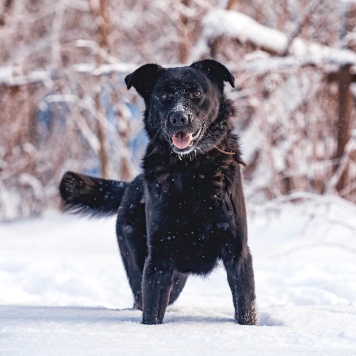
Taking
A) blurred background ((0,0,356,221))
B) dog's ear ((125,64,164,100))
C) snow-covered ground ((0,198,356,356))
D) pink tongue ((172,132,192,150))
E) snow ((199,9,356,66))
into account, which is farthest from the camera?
snow ((199,9,356,66))

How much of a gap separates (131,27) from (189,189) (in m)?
10.3

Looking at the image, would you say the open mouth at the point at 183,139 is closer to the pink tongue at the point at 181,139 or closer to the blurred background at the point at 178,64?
the pink tongue at the point at 181,139

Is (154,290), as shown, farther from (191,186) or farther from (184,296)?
(184,296)

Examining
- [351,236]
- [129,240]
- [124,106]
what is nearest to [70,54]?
[124,106]

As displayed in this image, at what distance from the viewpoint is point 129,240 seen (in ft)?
12.6

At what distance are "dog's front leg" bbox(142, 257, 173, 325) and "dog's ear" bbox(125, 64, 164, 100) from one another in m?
0.87

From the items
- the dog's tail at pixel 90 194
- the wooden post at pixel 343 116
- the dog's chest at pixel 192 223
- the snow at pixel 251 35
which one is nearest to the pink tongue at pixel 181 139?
the dog's chest at pixel 192 223

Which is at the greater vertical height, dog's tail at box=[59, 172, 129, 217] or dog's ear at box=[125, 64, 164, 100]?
dog's ear at box=[125, 64, 164, 100]

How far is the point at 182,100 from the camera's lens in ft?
11.0

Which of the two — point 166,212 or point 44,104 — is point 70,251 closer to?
point 166,212

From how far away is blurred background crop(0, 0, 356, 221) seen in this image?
27.6 feet

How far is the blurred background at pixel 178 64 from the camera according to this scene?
332 inches

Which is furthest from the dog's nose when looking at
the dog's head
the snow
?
the snow

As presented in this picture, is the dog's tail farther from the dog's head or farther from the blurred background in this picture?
the blurred background
